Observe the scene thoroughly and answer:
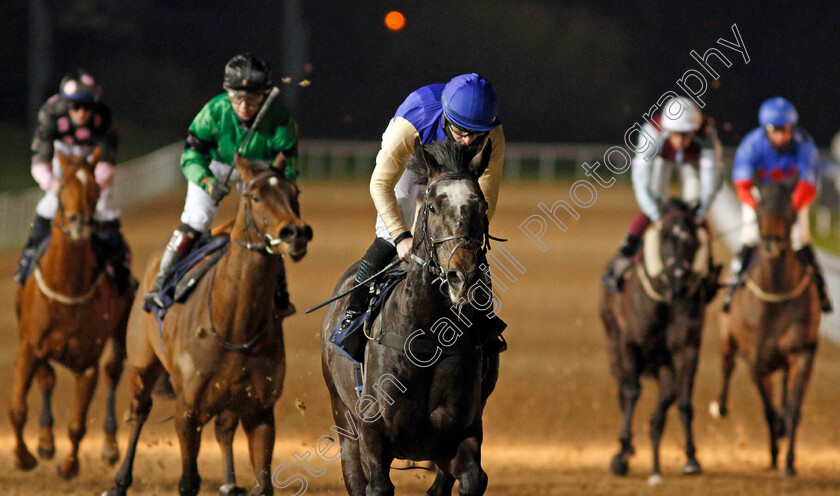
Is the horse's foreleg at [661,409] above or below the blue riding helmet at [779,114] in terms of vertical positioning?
below

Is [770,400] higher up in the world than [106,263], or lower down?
lower down

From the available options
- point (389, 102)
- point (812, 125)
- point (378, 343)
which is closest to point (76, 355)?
point (378, 343)

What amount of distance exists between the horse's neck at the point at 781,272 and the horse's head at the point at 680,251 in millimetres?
496

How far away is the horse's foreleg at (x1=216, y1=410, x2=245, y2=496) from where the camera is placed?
17.9 ft

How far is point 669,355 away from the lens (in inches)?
302

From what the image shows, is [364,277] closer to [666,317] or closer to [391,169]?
[391,169]

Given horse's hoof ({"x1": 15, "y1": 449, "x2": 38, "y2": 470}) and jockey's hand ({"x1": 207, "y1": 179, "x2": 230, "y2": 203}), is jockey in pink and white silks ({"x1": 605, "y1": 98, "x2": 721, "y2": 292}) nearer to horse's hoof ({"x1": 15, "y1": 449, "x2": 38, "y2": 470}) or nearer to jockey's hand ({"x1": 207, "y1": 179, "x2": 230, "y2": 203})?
jockey's hand ({"x1": 207, "y1": 179, "x2": 230, "y2": 203})

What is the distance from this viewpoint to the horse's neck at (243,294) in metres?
5.22

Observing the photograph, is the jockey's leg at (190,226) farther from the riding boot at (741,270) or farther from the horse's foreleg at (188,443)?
the riding boot at (741,270)

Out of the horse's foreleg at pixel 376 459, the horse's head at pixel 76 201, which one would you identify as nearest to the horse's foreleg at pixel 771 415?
the horse's foreleg at pixel 376 459

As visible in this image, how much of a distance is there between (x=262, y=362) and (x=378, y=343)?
4.57 ft

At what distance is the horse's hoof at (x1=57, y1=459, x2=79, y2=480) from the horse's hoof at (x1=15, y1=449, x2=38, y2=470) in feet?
0.67

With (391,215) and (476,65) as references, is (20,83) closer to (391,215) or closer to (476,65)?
(476,65)

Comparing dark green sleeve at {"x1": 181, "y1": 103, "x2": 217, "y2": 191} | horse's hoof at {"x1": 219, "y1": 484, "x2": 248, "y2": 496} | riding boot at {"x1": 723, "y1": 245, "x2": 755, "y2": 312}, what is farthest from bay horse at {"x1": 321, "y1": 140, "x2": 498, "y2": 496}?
riding boot at {"x1": 723, "y1": 245, "x2": 755, "y2": 312}
